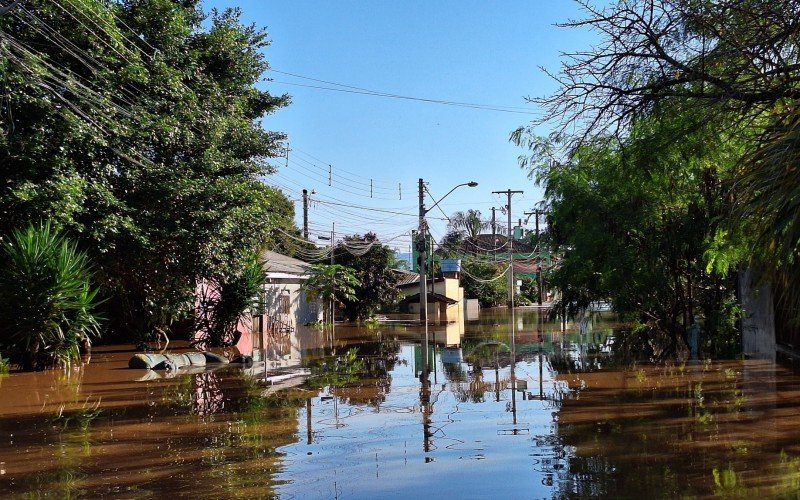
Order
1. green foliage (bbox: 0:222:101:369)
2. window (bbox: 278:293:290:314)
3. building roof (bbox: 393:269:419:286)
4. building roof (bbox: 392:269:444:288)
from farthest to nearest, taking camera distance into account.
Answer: building roof (bbox: 393:269:419:286)
building roof (bbox: 392:269:444:288)
window (bbox: 278:293:290:314)
green foliage (bbox: 0:222:101:369)

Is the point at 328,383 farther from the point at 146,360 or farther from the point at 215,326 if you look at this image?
the point at 215,326

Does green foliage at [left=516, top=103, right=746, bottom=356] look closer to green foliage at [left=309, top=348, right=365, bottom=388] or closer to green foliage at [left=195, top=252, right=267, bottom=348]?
green foliage at [left=309, top=348, right=365, bottom=388]

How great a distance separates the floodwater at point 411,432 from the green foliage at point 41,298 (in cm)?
78

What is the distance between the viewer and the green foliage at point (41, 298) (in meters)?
16.7

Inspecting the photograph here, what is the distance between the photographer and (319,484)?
7.39 m

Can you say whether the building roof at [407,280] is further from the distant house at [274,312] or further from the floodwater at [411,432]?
the floodwater at [411,432]

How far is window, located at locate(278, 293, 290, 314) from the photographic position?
121ft

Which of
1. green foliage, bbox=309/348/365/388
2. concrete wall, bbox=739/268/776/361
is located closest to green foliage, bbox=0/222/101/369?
green foliage, bbox=309/348/365/388

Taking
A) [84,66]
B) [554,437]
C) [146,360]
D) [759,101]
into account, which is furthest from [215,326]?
[759,101]

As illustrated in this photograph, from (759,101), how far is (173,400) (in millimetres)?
10122

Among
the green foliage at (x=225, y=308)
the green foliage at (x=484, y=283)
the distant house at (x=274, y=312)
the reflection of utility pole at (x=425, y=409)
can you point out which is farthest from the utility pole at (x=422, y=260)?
the green foliage at (x=484, y=283)

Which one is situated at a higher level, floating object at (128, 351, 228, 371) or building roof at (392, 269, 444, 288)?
building roof at (392, 269, 444, 288)

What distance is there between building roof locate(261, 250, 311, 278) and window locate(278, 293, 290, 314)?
1.24 m

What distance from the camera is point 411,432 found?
10.0 m
